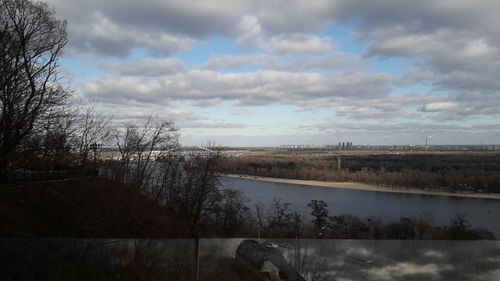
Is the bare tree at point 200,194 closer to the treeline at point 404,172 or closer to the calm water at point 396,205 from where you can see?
the calm water at point 396,205

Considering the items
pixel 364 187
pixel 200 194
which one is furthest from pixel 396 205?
pixel 200 194

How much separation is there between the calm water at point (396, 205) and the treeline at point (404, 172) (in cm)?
460

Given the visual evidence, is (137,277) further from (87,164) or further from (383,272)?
(87,164)

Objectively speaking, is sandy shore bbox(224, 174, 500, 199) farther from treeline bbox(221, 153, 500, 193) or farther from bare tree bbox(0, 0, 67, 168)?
bare tree bbox(0, 0, 67, 168)

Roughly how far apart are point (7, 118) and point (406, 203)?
3681 cm

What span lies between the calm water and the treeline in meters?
4.60

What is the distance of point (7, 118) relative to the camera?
7121mm

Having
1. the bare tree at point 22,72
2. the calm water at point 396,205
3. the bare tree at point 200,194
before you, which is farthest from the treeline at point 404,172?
the bare tree at point 22,72

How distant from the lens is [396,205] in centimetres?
3603

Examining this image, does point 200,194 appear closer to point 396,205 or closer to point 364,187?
point 396,205

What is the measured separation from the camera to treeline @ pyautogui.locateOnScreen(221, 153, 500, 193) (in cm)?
4383

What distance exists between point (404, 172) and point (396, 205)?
19.6m

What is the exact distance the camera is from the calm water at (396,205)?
2904cm

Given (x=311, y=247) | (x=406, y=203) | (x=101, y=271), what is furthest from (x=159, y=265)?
(x=406, y=203)
